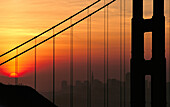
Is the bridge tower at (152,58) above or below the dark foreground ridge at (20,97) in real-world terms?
above

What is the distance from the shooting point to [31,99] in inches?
572

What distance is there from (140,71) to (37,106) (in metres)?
4.15

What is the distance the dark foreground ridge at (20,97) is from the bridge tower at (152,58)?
2.96 meters

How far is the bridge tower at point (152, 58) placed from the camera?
12.4 m

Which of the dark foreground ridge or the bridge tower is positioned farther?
the dark foreground ridge

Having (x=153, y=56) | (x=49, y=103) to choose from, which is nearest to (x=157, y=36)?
(x=153, y=56)

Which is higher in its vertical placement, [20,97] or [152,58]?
[152,58]

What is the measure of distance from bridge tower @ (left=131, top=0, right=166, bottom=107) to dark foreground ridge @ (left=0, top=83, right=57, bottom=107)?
2.96 metres

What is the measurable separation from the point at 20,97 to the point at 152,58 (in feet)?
15.7

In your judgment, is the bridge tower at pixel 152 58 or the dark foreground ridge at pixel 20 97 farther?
the dark foreground ridge at pixel 20 97

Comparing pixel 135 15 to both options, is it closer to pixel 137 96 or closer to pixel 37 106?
pixel 137 96

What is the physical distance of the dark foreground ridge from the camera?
1326 cm

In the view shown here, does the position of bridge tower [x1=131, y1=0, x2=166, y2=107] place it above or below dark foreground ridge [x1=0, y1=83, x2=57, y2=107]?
above

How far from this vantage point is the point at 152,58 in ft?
41.2
